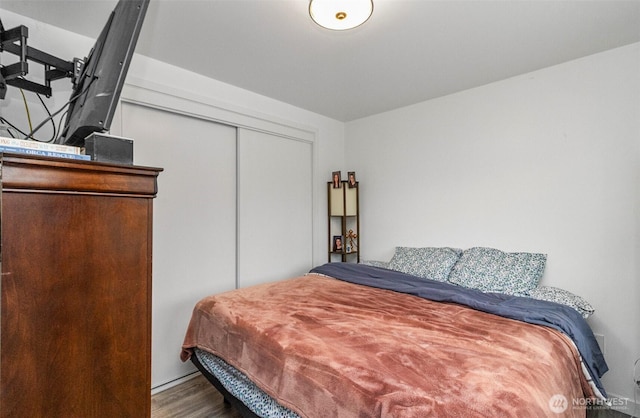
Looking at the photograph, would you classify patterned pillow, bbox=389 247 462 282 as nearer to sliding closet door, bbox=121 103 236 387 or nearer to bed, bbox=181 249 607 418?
bed, bbox=181 249 607 418

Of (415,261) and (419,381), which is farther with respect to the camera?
(415,261)

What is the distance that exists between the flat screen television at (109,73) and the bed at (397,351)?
3.63ft

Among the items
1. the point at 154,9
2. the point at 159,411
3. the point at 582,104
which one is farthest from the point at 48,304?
the point at 582,104

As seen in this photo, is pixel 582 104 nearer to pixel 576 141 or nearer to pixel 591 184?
pixel 576 141

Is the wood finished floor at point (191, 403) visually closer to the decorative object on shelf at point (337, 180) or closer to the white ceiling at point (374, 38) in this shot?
the decorative object on shelf at point (337, 180)

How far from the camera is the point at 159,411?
6.51ft

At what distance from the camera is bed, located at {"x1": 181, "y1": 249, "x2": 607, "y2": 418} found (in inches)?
39.3

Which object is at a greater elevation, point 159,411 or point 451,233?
point 451,233

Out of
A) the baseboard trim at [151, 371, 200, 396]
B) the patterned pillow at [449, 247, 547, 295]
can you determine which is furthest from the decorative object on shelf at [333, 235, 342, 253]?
the baseboard trim at [151, 371, 200, 396]

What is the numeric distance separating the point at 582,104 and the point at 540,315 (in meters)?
1.62

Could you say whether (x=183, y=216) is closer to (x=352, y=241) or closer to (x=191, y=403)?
(x=191, y=403)

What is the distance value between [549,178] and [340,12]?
197 cm

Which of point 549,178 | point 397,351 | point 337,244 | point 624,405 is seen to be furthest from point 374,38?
point 624,405

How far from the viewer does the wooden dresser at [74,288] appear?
0.60 m
